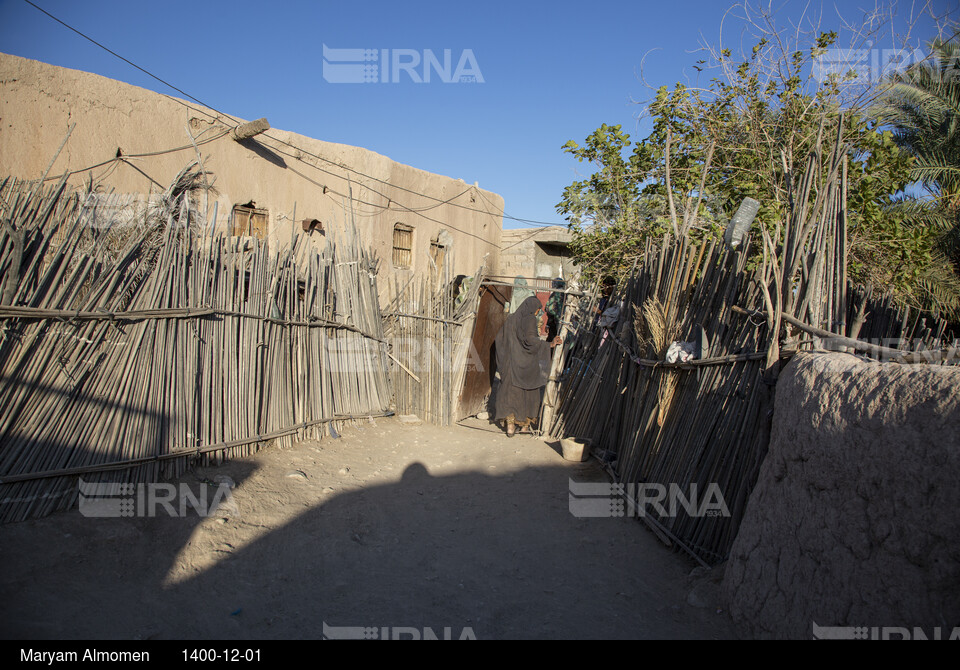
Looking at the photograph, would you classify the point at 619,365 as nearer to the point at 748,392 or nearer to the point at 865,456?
the point at 748,392

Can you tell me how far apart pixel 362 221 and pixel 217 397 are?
19.7 feet

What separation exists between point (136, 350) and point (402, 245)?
24.4 ft

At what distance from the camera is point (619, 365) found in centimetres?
561

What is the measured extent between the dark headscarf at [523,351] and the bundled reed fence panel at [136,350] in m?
2.50

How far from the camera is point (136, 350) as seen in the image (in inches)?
157

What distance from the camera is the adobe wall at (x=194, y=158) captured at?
6.55 metres

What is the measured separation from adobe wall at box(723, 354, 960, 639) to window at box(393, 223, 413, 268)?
8.88 meters

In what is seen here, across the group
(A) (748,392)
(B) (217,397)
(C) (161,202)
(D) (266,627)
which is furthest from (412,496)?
(C) (161,202)

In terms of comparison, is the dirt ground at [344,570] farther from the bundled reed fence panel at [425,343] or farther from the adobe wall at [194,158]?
the adobe wall at [194,158]

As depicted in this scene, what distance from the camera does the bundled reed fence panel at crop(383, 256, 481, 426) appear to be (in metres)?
7.38
